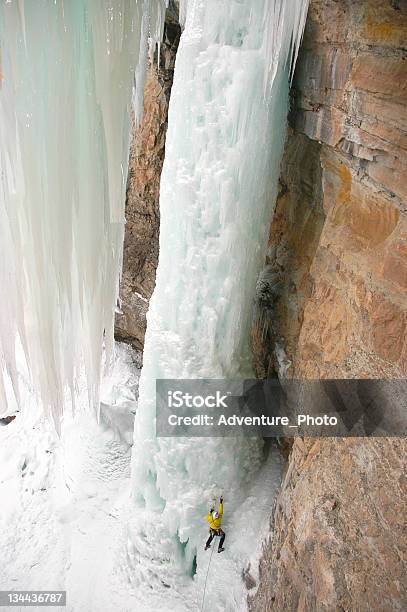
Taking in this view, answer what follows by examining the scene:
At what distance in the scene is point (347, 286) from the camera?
8.84 feet

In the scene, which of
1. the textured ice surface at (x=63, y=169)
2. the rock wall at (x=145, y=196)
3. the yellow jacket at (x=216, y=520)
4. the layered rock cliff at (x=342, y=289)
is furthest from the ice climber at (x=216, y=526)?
the rock wall at (x=145, y=196)

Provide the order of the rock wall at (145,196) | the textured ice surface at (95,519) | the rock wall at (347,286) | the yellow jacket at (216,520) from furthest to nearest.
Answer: the rock wall at (145,196) → the textured ice surface at (95,519) → the yellow jacket at (216,520) → the rock wall at (347,286)

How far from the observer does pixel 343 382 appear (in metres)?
2.72

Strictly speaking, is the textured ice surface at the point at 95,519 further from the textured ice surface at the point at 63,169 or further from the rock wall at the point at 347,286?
the textured ice surface at the point at 63,169

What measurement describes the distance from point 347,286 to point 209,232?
3.74 ft

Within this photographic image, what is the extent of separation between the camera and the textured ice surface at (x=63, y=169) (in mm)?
3016

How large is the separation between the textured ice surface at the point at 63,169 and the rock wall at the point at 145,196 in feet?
4.52

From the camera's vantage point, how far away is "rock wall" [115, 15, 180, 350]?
15.9 feet

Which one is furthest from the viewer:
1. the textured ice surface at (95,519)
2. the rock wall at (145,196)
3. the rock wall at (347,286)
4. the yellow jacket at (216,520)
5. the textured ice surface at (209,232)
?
the rock wall at (145,196)

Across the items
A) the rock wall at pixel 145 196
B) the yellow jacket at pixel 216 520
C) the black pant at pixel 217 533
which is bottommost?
the black pant at pixel 217 533

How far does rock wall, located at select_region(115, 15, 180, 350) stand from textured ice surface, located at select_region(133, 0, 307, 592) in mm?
1500

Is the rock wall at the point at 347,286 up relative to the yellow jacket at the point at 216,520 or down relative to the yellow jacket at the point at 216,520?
up

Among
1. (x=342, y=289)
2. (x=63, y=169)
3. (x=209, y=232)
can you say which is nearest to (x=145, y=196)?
(x=63, y=169)

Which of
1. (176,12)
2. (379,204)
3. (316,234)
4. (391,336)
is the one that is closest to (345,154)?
(379,204)
